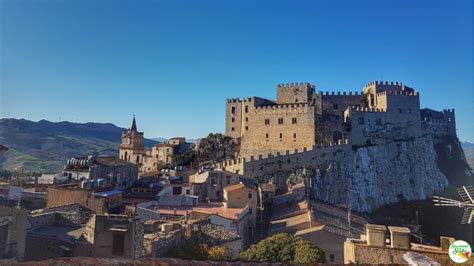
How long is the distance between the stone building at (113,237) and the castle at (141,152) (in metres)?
44.9

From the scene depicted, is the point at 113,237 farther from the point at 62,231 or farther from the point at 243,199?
the point at 243,199

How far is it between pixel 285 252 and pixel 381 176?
3376 cm

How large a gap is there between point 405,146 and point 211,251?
138 feet

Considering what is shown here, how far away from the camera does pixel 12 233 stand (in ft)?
34.7

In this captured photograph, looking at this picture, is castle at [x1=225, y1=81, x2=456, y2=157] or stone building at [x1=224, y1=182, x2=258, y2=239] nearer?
stone building at [x1=224, y1=182, x2=258, y2=239]

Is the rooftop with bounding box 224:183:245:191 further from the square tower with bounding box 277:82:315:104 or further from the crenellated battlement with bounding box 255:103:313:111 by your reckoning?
the square tower with bounding box 277:82:315:104

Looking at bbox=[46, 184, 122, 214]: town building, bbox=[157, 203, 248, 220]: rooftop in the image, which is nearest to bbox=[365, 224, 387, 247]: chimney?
bbox=[157, 203, 248, 220]: rooftop

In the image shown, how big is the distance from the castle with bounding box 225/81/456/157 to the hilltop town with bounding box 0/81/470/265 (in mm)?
144

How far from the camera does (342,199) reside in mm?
41969

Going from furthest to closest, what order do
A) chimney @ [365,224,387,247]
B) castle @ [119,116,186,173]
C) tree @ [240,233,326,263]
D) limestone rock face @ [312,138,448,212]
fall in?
castle @ [119,116,186,173]
limestone rock face @ [312,138,448,212]
tree @ [240,233,326,263]
chimney @ [365,224,387,247]

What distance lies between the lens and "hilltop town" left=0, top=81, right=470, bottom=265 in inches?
475

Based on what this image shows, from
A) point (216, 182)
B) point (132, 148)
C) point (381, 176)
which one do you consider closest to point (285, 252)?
point (216, 182)

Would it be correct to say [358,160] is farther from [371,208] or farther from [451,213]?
[451,213]

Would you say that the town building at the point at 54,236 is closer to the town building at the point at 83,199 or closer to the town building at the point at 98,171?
the town building at the point at 83,199
